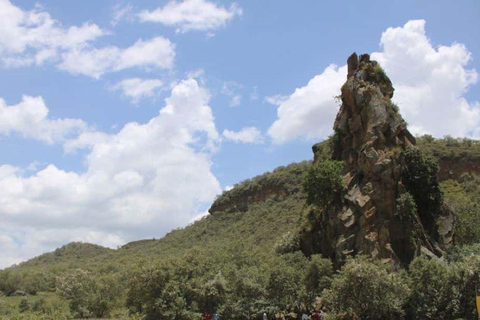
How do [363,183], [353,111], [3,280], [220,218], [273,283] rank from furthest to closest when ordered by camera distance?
1. [220,218]
2. [3,280]
3. [353,111]
4. [363,183]
5. [273,283]

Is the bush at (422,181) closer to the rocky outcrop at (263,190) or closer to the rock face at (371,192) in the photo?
the rock face at (371,192)

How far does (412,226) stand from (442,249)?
213 inches

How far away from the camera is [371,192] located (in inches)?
1599

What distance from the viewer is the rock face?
39.2 meters

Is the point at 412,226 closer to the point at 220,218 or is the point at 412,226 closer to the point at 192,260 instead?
the point at 192,260

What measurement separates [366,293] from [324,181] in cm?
1463

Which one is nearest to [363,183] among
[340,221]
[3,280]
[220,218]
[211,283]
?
[340,221]

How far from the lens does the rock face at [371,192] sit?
39156 millimetres

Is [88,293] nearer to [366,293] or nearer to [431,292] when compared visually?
[366,293]

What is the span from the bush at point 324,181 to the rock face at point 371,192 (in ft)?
2.61

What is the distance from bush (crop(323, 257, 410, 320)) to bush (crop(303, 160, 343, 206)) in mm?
12886

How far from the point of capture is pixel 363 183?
138 feet

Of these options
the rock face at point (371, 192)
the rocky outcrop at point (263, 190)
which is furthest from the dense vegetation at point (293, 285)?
the rocky outcrop at point (263, 190)

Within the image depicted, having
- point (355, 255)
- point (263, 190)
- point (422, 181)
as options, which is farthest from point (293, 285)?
point (263, 190)
